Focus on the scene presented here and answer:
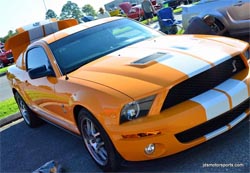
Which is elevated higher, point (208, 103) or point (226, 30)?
point (208, 103)

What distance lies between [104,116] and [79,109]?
0.64 metres

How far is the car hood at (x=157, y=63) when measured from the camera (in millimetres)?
3215

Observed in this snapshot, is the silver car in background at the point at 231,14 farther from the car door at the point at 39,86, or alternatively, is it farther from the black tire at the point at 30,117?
the black tire at the point at 30,117

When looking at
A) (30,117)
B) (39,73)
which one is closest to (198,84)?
(39,73)

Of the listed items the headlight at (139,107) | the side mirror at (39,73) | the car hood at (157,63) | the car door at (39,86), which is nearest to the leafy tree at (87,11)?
the car door at (39,86)

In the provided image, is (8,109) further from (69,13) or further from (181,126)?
(69,13)

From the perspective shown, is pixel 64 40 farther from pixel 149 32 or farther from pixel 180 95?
pixel 180 95

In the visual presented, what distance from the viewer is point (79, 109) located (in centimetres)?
381

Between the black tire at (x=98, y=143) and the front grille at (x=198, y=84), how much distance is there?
649 mm

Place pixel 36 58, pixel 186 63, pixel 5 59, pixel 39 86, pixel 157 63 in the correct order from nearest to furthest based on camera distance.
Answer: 1. pixel 186 63
2. pixel 157 63
3. pixel 39 86
4. pixel 36 58
5. pixel 5 59

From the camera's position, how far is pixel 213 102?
10.3 feet

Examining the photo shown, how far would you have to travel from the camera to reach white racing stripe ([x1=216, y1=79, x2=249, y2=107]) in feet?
10.8

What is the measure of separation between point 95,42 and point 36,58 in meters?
1.05

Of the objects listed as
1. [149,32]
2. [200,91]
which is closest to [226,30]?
[149,32]
